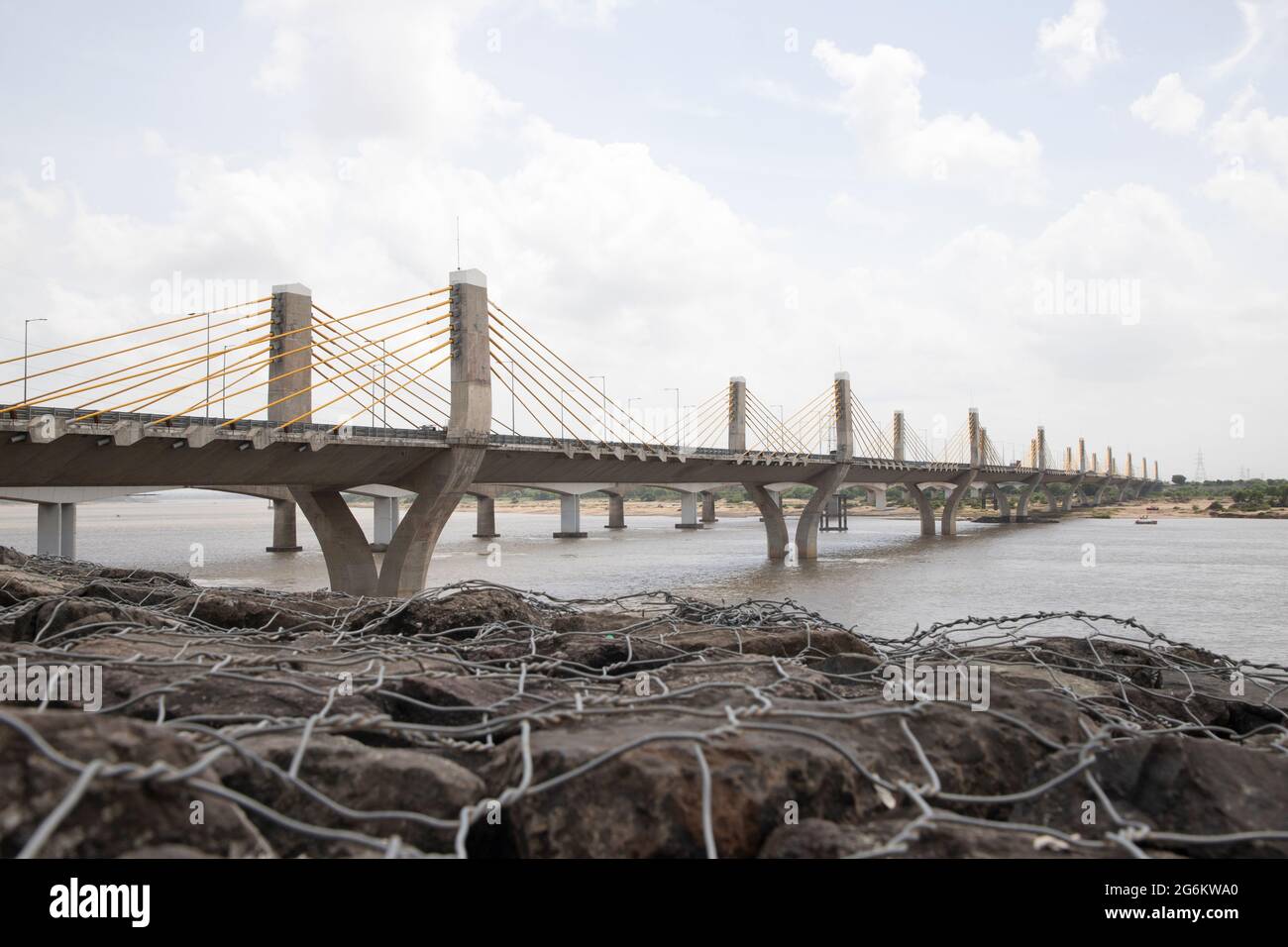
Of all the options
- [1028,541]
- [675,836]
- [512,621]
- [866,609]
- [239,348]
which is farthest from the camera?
[1028,541]

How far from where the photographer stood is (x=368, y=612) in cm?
821

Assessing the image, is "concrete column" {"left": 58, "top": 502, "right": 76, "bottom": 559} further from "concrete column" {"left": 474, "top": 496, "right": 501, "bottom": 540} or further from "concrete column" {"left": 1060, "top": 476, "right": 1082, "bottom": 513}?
"concrete column" {"left": 1060, "top": 476, "right": 1082, "bottom": 513}

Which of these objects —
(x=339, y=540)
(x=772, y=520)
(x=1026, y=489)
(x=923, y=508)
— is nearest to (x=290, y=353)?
(x=339, y=540)

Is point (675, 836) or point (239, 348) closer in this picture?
point (675, 836)

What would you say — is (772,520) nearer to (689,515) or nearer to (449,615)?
(689,515)

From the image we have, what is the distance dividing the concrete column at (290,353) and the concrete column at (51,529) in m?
23.6

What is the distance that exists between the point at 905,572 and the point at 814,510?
11.3 m

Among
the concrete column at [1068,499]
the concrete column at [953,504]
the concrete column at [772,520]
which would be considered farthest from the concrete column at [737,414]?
the concrete column at [1068,499]

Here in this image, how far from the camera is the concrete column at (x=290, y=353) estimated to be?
2542cm

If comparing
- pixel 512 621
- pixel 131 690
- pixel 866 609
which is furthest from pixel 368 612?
pixel 866 609

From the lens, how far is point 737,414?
52.4 metres
